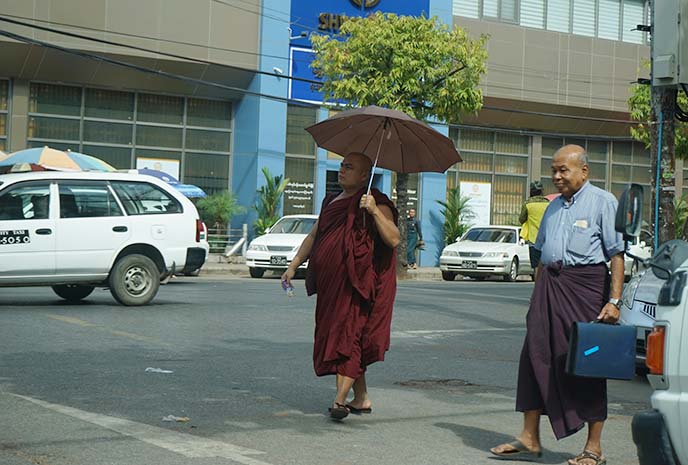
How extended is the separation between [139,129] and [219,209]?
3.52 meters

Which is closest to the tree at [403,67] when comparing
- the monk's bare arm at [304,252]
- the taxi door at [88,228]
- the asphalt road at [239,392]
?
the taxi door at [88,228]

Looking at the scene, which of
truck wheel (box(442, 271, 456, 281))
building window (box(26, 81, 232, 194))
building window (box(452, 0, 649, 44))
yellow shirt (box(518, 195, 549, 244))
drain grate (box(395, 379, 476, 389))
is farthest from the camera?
building window (box(452, 0, 649, 44))

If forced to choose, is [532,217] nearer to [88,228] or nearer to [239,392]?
[88,228]

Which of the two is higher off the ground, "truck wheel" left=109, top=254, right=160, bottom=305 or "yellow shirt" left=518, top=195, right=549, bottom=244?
"yellow shirt" left=518, top=195, right=549, bottom=244

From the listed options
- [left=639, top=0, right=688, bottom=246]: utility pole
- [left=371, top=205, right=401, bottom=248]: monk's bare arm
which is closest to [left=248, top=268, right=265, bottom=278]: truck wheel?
[left=639, top=0, right=688, bottom=246]: utility pole

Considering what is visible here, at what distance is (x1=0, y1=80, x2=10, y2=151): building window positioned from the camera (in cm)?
3105

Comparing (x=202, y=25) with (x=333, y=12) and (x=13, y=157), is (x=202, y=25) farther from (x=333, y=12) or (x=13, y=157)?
(x=13, y=157)

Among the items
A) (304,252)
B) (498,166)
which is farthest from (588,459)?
(498,166)

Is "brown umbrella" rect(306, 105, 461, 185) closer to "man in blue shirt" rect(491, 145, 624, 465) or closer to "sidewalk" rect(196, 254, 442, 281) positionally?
"man in blue shirt" rect(491, 145, 624, 465)

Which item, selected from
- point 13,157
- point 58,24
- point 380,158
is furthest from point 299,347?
point 58,24

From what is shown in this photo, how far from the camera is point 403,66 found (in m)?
28.0

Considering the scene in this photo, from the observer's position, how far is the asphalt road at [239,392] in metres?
6.71

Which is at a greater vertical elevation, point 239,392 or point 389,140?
point 389,140

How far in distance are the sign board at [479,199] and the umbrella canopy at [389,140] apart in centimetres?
3089
